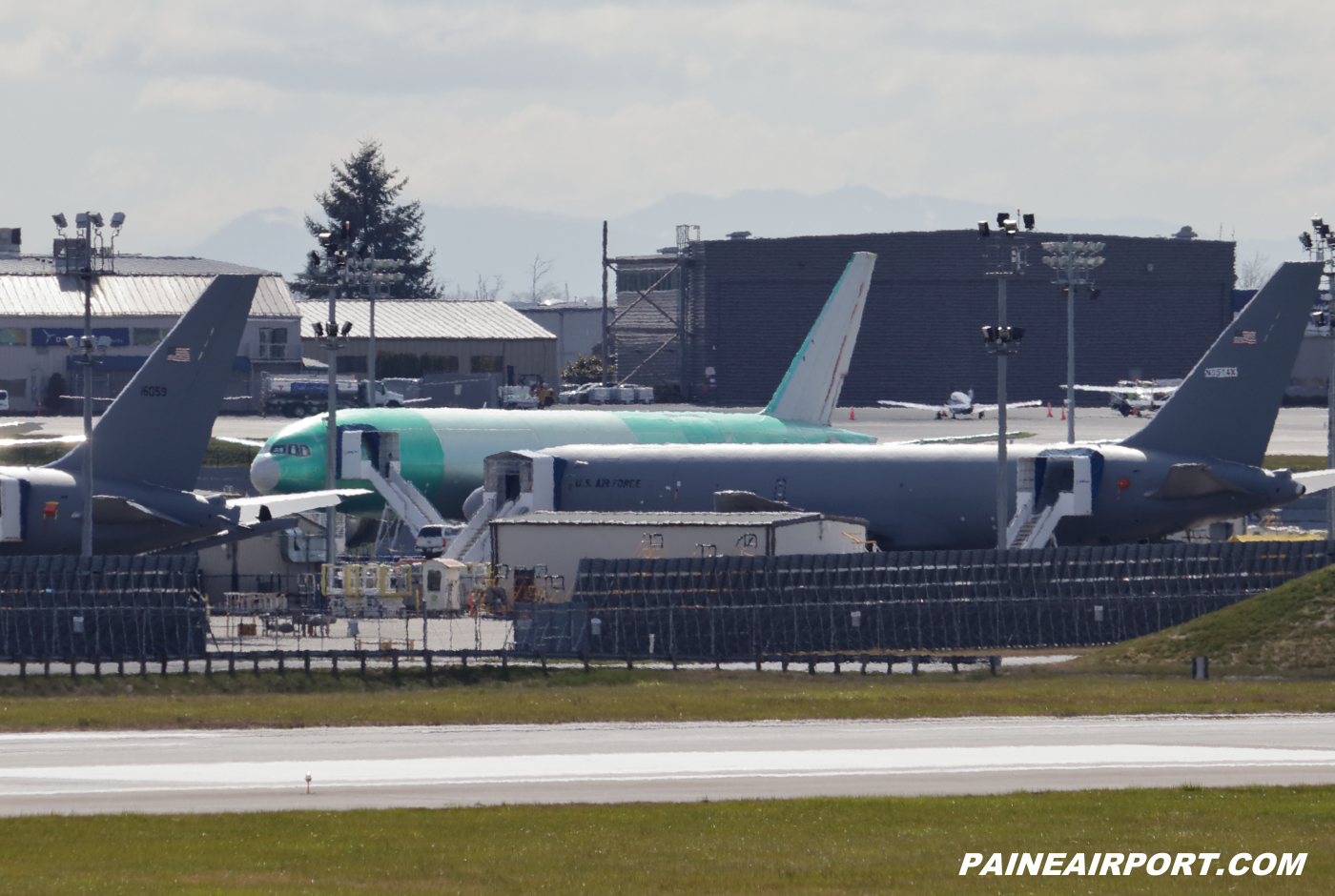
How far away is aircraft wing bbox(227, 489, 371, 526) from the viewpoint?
5856cm

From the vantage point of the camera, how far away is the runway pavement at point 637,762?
28.9m

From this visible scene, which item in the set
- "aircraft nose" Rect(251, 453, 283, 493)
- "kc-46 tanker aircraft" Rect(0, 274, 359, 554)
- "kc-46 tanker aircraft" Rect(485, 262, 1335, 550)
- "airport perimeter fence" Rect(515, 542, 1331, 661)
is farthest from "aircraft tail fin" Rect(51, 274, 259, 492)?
"kc-46 tanker aircraft" Rect(485, 262, 1335, 550)

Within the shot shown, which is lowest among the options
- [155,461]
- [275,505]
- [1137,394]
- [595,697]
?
[595,697]

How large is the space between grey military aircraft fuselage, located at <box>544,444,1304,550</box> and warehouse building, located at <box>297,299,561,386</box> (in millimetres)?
97081

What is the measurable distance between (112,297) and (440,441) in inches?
3231

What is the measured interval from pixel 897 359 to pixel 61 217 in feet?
377

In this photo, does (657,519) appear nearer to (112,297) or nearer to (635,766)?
(635,766)

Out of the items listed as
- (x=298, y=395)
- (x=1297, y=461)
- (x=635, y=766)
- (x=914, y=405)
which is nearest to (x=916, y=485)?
(x=635, y=766)

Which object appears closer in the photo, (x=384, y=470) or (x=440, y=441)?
(x=384, y=470)

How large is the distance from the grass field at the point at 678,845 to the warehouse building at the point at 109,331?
11526 cm

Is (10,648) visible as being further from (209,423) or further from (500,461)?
(500,461)

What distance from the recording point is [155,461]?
5459cm

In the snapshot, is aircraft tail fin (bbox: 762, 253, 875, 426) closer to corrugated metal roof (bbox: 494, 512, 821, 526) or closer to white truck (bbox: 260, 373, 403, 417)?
corrugated metal roof (bbox: 494, 512, 821, 526)

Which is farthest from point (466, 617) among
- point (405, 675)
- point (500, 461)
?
point (405, 675)
